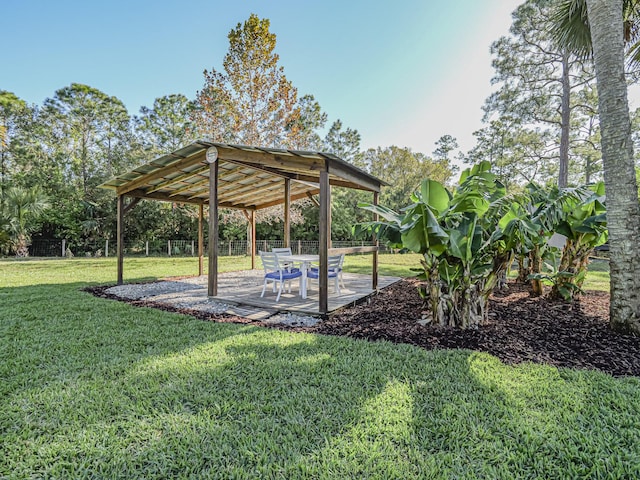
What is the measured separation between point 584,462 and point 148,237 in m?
26.0

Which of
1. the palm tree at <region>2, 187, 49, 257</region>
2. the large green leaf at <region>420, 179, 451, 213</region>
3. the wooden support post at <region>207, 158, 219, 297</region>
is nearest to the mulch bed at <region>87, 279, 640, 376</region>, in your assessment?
the wooden support post at <region>207, 158, 219, 297</region>

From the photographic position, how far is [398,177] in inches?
1189

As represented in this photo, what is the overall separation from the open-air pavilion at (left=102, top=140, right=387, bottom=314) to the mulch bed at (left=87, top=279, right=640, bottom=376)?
0.85 m

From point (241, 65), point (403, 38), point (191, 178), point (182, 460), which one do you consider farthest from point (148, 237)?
point (182, 460)

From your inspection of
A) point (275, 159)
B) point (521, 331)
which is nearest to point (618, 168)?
point (521, 331)

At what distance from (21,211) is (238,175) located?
17106mm

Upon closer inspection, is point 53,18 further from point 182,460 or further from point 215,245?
point 182,460

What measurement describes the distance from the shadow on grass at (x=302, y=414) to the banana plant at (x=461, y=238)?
3.36ft

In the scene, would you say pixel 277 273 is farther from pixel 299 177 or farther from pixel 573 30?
pixel 573 30

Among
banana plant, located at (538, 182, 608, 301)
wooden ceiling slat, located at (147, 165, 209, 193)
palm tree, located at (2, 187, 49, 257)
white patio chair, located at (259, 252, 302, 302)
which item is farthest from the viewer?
palm tree, located at (2, 187, 49, 257)

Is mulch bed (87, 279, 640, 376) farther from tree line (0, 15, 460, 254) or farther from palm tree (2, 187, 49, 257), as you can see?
palm tree (2, 187, 49, 257)

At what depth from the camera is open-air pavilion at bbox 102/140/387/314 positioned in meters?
5.19

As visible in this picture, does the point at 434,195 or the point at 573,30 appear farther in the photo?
the point at 573,30

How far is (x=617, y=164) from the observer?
3709mm
